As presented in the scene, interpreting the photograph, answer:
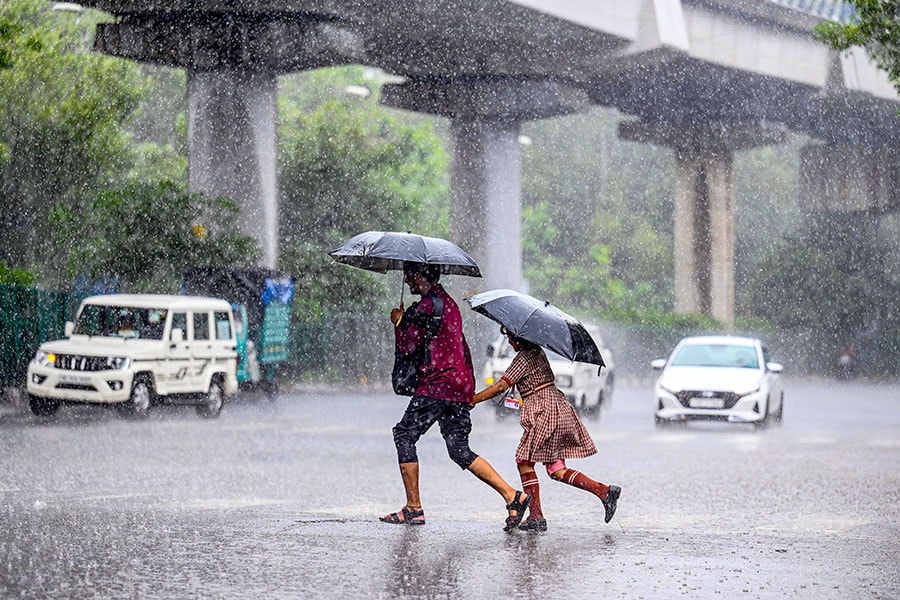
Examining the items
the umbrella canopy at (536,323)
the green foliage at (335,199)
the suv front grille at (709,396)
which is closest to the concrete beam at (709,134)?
the green foliage at (335,199)

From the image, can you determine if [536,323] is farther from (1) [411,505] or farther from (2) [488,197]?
(2) [488,197]

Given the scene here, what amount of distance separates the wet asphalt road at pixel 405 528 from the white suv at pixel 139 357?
461 millimetres

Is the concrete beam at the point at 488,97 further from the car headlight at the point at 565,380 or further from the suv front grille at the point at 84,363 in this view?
the suv front grille at the point at 84,363

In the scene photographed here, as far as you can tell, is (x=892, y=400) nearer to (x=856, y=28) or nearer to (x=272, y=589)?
(x=856, y=28)

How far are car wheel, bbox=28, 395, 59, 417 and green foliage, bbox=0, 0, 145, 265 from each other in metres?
17.6

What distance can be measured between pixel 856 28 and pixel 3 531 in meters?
11.7

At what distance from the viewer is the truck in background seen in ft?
99.5

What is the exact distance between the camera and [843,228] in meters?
67.4

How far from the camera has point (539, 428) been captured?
9.87 m

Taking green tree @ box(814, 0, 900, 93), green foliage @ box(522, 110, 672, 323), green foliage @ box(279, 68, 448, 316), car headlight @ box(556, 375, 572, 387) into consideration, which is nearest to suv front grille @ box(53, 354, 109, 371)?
car headlight @ box(556, 375, 572, 387)

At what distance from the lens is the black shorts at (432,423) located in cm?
983

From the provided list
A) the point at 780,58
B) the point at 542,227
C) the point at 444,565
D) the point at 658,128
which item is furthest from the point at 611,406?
the point at 542,227

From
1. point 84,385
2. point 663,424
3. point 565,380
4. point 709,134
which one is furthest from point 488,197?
point 84,385

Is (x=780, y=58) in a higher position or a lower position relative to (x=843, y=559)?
higher
